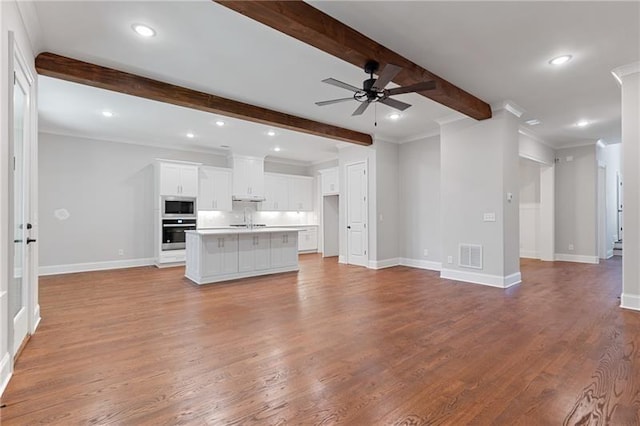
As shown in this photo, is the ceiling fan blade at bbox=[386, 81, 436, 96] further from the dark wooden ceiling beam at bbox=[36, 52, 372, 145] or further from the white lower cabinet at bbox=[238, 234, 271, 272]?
the white lower cabinet at bbox=[238, 234, 271, 272]

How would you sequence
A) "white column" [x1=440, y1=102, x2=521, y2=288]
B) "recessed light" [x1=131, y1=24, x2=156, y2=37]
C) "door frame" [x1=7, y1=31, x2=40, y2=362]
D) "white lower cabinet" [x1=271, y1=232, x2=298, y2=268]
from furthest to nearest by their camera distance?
"white lower cabinet" [x1=271, y1=232, x2=298, y2=268] < "white column" [x1=440, y1=102, x2=521, y2=288] < "recessed light" [x1=131, y1=24, x2=156, y2=37] < "door frame" [x1=7, y1=31, x2=40, y2=362]

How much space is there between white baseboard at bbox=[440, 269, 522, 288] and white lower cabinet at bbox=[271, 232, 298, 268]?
2922 millimetres

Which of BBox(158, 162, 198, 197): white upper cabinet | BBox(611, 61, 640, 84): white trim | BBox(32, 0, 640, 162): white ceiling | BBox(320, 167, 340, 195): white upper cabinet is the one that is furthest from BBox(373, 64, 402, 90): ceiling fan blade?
BBox(320, 167, 340, 195): white upper cabinet

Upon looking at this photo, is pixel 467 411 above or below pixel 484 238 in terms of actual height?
below

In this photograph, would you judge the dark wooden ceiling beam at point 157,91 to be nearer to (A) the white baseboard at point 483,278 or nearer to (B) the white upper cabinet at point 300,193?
(A) the white baseboard at point 483,278

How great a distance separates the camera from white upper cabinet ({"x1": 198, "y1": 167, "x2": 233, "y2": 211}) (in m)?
8.10

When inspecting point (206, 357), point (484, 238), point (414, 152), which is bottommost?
point (206, 357)

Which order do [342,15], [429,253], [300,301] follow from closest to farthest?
[342,15], [300,301], [429,253]

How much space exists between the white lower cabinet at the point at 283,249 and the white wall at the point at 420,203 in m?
2.57

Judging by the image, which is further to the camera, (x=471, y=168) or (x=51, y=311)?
(x=471, y=168)

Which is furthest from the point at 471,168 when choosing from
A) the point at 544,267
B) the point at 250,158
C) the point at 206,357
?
the point at 250,158

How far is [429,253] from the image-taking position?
6.98 m

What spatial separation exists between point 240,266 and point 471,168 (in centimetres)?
442

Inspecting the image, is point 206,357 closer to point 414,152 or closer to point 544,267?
point 414,152
